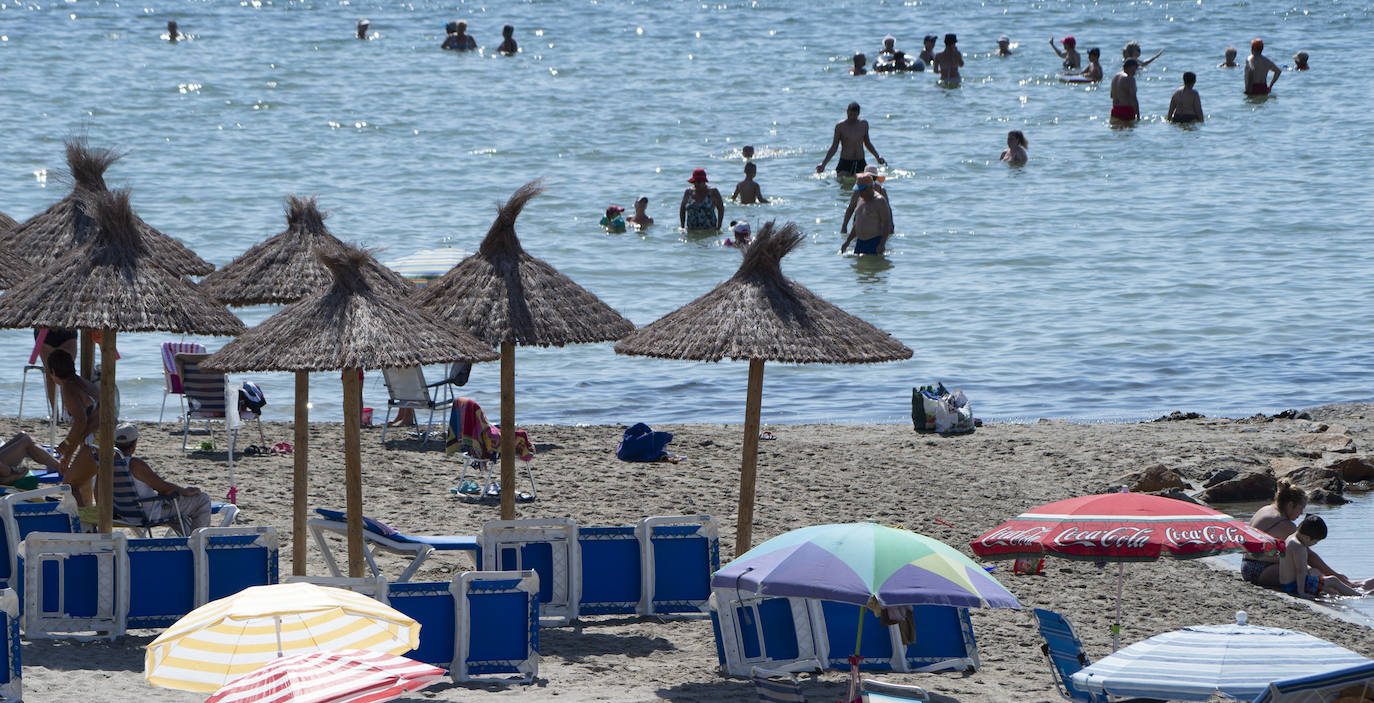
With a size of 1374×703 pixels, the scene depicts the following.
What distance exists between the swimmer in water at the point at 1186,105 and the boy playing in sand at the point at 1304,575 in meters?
21.0

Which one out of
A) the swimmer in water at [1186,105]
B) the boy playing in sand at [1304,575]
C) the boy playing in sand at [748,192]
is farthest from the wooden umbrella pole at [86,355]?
the swimmer in water at [1186,105]

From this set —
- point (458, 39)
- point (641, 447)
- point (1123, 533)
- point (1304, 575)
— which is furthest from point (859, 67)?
point (1123, 533)

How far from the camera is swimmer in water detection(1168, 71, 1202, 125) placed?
2873 cm

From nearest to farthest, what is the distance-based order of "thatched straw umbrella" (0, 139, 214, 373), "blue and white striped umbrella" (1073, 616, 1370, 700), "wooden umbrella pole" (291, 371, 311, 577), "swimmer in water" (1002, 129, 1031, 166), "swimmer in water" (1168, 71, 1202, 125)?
"blue and white striped umbrella" (1073, 616, 1370, 700) < "wooden umbrella pole" (291, 371, 311, 577) < "thatched straw umbrella" (0, 139, 214, 373) < "swimmer in water" (1002, 129, 1031, 166) < "swimmer in water" (1168, 71, 1202, 125)

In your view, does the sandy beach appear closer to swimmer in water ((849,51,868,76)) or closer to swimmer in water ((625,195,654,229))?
swimmer in water ((625,195,654,229))

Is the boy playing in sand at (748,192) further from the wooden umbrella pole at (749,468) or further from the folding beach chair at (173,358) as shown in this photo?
the wooden umbrella pole at (749,468)

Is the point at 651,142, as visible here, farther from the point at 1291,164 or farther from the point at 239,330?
the point at 239,330

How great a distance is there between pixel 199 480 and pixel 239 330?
3056mm

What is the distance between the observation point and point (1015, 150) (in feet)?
87.7

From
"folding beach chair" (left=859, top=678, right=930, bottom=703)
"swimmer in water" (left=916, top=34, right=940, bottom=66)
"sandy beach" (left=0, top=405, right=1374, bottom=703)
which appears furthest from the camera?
"swimmer in water" (left=916, top=34, right=940, bottom=66)

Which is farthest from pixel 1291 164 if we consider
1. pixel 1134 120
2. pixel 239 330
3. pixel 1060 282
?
pixel 239 330

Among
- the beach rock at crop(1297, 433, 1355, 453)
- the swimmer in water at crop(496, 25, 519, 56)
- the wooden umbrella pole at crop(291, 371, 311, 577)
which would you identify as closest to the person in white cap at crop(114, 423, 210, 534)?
the wooden umbrella pole at crop(291, 371, 311, 577)

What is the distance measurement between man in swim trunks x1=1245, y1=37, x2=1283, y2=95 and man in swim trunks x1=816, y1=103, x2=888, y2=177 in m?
9.41

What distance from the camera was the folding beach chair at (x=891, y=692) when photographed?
21.6 ft
